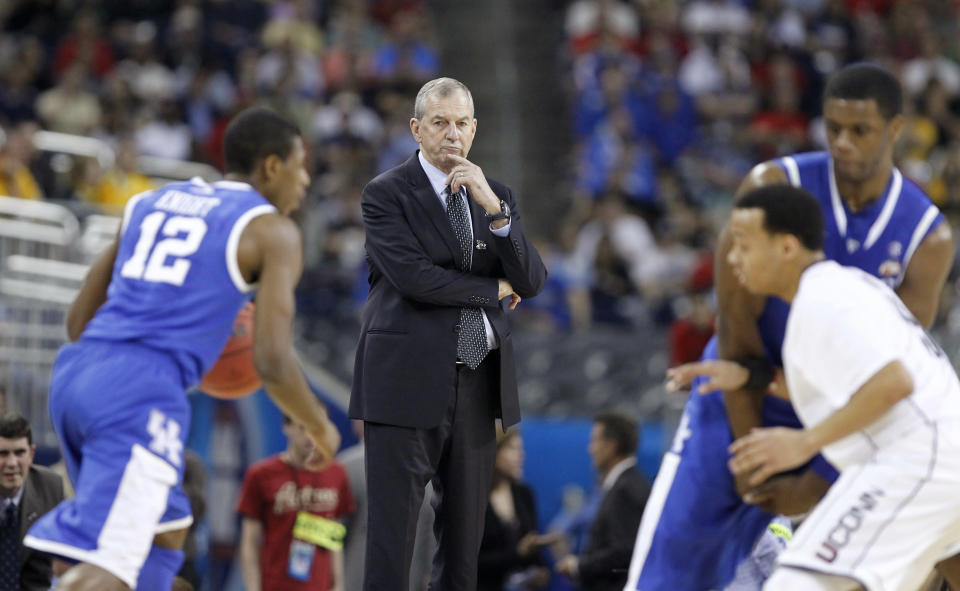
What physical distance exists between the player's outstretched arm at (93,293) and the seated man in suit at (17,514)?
1.44 meters

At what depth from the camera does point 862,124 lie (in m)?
5.63

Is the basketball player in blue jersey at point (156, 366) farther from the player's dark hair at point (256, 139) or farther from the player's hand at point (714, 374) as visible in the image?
the player's hand at point (714, 374)

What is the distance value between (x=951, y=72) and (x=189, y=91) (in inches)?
353

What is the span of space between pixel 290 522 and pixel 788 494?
474 centimetres

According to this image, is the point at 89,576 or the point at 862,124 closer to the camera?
the point at 89,576

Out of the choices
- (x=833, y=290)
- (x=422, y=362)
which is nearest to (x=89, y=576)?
(x=422, y=362)

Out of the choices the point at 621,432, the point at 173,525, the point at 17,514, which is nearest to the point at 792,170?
the point at 173,525

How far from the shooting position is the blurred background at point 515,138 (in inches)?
455

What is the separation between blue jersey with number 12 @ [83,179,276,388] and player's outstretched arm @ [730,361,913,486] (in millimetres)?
2053

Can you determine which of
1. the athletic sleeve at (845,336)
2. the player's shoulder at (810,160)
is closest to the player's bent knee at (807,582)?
the athletic sleeve at (845,336)

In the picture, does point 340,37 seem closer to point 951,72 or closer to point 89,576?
point 951,72

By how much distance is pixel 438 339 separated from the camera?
5.55m

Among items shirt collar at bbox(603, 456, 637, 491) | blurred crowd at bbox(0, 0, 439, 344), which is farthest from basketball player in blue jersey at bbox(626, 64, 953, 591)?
blurred crowd at bbox(0, 0, 439, 344)

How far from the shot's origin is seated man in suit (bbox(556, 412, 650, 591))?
8234 mm
